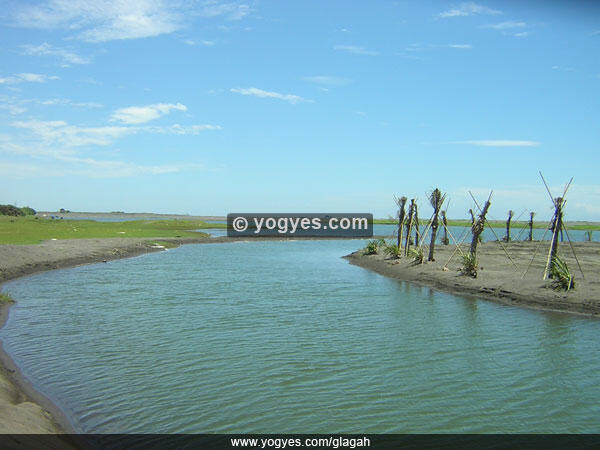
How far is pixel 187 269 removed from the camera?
35.7 m

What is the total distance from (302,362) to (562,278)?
15183 millimetres

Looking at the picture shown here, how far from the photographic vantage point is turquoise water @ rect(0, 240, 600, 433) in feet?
32.3

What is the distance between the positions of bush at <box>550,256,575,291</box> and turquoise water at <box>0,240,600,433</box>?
290 cm

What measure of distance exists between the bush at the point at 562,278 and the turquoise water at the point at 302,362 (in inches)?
114

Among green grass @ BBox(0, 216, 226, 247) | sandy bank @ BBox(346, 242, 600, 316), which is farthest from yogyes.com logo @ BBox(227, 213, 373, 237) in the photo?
sandy bank @ BBox(346, 242, 600, 316)

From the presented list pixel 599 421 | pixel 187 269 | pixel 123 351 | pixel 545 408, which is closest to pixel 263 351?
pixel 123 351

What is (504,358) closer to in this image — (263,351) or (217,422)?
(263,351)

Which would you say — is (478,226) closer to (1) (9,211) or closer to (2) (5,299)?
(2) (5,299)

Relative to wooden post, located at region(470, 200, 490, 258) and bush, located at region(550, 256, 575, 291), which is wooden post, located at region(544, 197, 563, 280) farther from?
wooden post, located at region(470, 200, 490, 258)

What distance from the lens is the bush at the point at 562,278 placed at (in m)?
22.0

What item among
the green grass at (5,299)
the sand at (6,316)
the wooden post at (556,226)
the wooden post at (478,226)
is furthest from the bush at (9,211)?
the wooden post at (556,226)

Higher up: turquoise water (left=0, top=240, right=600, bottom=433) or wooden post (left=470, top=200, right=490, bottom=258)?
wooden post (left=470, top=200, right=490, bottom=258)

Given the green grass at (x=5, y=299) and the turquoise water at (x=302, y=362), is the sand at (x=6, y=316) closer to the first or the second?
the turquoise water at (x=302, y=362)

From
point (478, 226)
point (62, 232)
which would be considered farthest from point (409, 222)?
point (62, 232)
